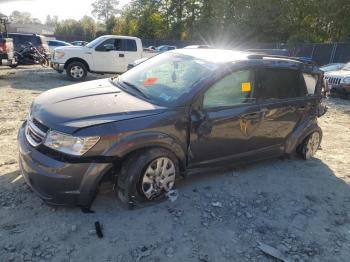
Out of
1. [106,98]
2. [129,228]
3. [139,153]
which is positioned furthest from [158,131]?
[129,228]

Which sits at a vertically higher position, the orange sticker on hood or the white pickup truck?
the orange sticker on hood

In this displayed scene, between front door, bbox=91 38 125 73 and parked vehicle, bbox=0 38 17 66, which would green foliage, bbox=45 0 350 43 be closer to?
front door, bbox=91 38 125 73

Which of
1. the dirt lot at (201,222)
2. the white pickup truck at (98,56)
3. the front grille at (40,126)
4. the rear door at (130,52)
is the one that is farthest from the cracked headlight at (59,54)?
the front grille at (40,126)

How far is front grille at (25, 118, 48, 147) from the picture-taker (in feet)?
10.4

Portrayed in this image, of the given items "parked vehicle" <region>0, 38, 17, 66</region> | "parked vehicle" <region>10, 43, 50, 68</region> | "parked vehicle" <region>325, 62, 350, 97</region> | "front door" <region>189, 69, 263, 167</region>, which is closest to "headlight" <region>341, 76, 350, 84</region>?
"parked vehicle" <region>325, 62, 350, 97</region>

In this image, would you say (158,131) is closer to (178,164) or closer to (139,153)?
(139,153)

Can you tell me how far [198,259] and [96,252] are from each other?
0.89 m

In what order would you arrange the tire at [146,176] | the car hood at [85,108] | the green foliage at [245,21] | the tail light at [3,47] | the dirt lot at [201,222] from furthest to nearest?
1. the green foliage at [245,21]
2. the tail light at [3,47]
3. the tire at [146,176]
4. the car hood at [85,108]
5. the dirt lot at [201,222]

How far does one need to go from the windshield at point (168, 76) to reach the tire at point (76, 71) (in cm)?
817

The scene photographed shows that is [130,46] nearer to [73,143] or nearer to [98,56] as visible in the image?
[98,56]

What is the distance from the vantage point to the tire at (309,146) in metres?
5.17

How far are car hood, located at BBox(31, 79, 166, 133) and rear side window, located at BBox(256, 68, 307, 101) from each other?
153 centimetres

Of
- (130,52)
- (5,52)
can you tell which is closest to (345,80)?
(130,52)

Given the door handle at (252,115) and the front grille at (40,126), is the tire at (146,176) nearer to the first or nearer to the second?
the front grille at (40,126)
